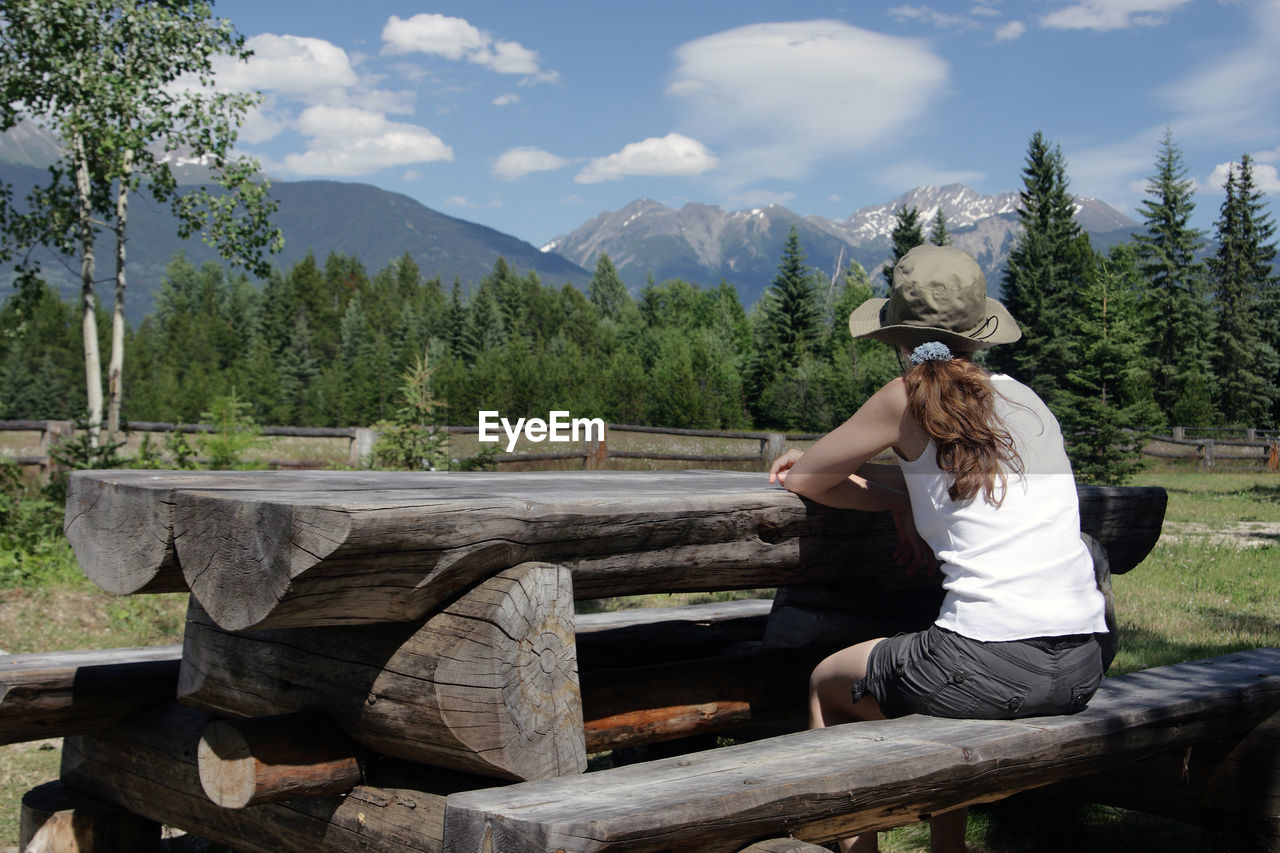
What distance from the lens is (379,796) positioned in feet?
7.78

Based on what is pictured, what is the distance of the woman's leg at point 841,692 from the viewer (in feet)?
8.02

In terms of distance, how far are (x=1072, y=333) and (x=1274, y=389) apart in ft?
22.7

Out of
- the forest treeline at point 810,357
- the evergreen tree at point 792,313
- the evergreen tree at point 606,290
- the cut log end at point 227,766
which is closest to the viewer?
the cut log end at point 227,766

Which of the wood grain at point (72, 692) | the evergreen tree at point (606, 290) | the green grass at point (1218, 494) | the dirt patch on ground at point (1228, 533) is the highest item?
the evergreen tree at point (606, 290)

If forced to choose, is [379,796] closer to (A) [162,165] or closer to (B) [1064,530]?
(B) [1064,530]

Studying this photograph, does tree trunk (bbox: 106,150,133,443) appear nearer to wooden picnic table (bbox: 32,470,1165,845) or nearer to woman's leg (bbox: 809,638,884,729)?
wooden picnic table (bbox: 32,470,1165,845)

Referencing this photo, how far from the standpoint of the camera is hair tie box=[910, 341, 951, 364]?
7.74 ft

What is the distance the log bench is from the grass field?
0.69m

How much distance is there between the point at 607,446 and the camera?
17141 millimetres

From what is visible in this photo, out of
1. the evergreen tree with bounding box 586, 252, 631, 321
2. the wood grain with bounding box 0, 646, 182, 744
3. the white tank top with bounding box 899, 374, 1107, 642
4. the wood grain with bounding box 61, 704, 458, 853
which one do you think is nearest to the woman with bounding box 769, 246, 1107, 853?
the white tank top with bounding box 899, 374, 1107, 642

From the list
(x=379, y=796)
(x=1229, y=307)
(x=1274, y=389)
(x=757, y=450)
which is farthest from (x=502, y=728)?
(x=1229, y=307)

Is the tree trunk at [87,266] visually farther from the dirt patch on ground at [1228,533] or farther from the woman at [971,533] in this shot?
the woman at [971,533]

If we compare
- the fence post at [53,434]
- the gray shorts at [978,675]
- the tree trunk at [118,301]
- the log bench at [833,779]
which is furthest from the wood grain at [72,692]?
the tree trunk at [118,301]

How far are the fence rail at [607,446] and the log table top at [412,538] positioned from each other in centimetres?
683
